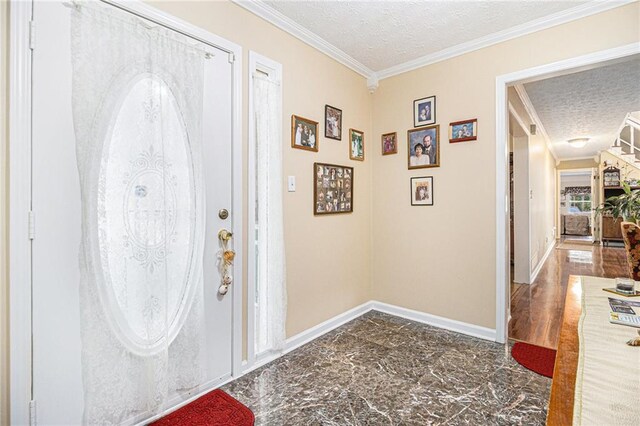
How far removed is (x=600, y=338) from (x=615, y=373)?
0.26 m

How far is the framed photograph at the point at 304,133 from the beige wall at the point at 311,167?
0.05m

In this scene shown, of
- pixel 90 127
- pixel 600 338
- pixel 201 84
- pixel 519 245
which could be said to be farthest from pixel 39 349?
pixel 519 245

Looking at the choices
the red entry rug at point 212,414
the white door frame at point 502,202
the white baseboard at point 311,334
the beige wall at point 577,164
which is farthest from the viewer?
the beige wall at point 577,164

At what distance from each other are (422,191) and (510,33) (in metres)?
1.52

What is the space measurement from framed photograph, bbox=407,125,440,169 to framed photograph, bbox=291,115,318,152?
1091 millimetres

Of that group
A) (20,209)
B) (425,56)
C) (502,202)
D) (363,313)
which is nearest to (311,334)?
(363,313)

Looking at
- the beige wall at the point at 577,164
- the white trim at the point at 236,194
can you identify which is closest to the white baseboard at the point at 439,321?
the white trim at the point at 236,194

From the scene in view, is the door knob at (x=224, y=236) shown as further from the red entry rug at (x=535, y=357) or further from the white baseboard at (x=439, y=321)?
the red entry rug at (x=535, y=357)

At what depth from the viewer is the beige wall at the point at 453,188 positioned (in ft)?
8.20

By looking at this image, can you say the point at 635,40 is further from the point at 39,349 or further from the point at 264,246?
the point at 39,349

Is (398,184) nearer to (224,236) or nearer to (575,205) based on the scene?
(224,236)

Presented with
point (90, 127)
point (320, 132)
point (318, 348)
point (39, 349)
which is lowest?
point (318, 348)

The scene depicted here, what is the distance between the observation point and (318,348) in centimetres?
255

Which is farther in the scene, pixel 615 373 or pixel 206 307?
pixel 206 307
